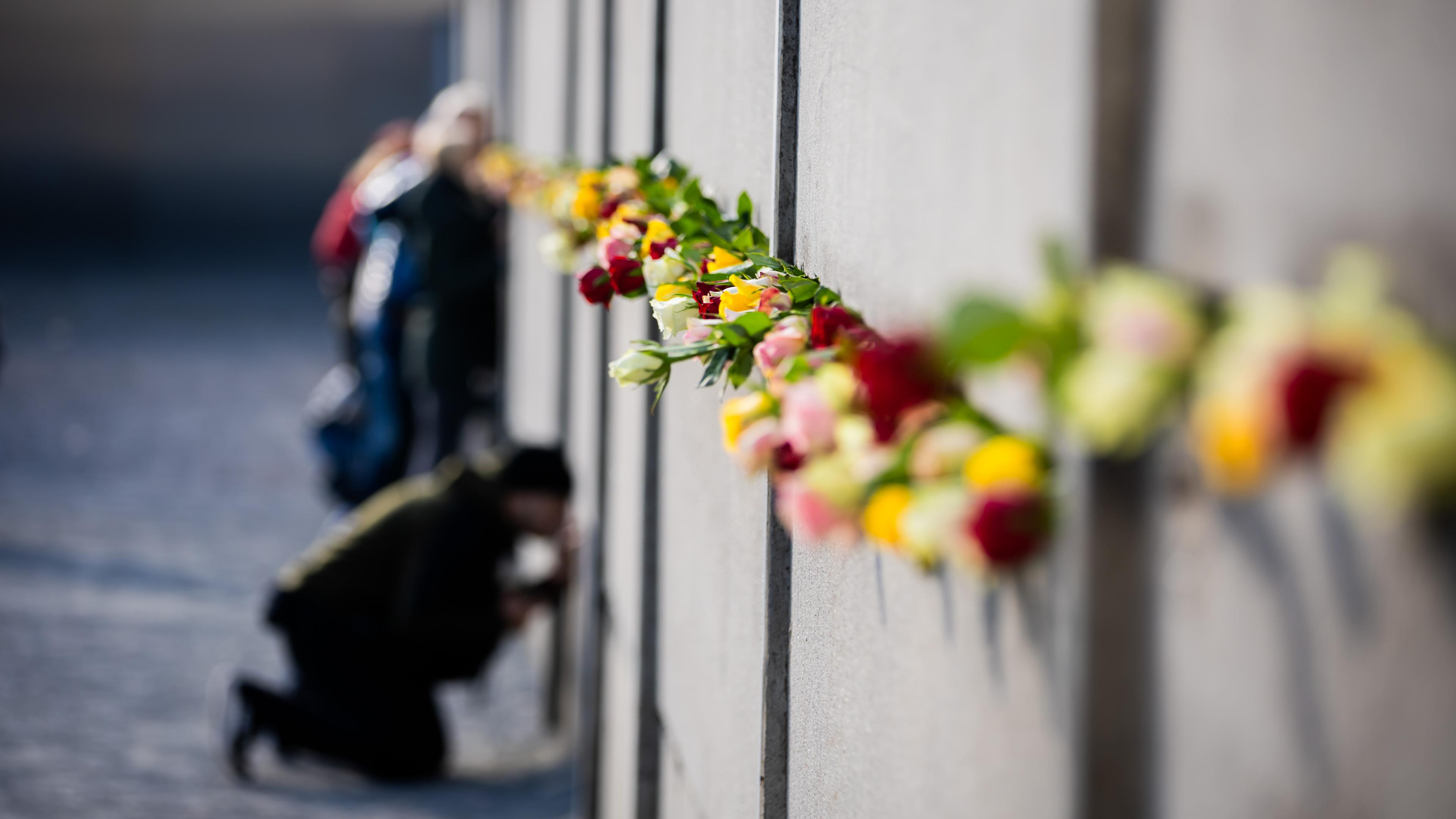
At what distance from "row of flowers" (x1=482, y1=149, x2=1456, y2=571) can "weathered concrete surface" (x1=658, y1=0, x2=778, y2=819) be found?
479 millimetres

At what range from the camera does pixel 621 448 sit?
9.36 feet

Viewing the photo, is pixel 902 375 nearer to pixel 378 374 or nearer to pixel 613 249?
pixel 613 249

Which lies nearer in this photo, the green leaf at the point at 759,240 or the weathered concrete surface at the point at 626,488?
the green leaf at the point at 759,240

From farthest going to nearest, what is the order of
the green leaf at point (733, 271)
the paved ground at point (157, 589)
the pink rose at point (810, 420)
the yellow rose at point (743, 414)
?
1. the paved ground at point (157, 589)
2. the green leaf at point (733, 271)
3. the yellow rose at point (743, 414)
4. the pink rose at point (810, 420)

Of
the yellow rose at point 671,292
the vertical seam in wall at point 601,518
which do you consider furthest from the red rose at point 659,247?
the vertical seam in wall at point 601,518

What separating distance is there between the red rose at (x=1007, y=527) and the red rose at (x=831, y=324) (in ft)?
1.20

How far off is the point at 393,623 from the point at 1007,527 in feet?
10.8

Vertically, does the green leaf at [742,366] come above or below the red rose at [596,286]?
below

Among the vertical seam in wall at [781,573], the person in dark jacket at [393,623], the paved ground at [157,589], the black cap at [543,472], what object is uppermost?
the vertical seam in wall at [781,573]

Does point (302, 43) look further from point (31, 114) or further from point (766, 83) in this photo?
point (766, 83)

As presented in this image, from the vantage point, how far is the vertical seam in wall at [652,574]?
95.4 inches

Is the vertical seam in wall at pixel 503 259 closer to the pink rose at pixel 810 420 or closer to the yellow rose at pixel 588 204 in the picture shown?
the yellow rose at pixel 588 204

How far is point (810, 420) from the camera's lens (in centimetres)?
86

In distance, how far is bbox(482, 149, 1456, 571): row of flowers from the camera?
48 cm
